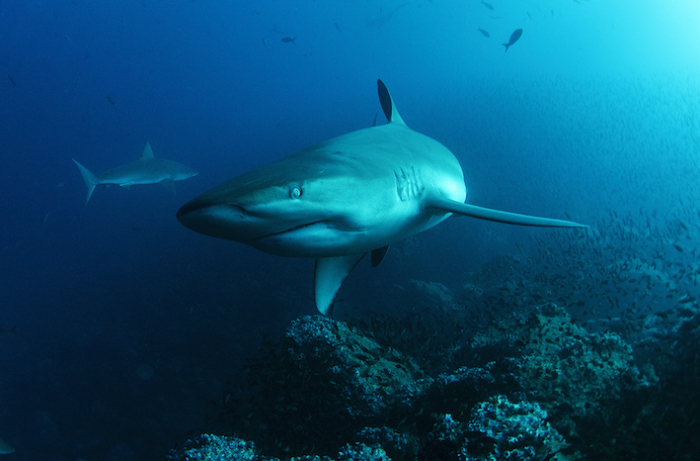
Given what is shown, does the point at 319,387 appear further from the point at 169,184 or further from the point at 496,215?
the point at 169,184

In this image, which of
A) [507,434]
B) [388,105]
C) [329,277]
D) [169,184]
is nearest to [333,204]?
[329,277]

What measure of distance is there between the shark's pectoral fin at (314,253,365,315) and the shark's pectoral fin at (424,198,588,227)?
73 cm

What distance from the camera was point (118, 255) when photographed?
1074 inches

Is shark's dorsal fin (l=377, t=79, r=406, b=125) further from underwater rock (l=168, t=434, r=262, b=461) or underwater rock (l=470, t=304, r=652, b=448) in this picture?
underwater rock (l=168, t=434, r=262, b=461)

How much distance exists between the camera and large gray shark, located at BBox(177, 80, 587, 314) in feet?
4.92

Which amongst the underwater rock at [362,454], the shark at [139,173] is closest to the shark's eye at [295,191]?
the underwater rock at [362,454]

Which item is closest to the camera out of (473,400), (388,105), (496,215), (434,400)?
(496,215)

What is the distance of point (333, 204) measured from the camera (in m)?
1.76

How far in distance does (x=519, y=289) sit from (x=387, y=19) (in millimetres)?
83190

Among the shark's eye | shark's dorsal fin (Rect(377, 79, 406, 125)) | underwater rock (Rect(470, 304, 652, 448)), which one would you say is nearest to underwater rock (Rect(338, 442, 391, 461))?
underwater rock (Rect(470, 304, 652, 448))

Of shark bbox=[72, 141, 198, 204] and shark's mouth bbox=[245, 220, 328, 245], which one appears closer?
shark's mouth bbox=[245, 220, 328, 245]

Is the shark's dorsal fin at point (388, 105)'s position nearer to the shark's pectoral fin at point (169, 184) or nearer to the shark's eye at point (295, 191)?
the shark's eye at point (295, 191)

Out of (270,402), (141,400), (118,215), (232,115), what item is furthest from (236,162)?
(232,115)

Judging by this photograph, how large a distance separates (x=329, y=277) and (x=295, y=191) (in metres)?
1.49
